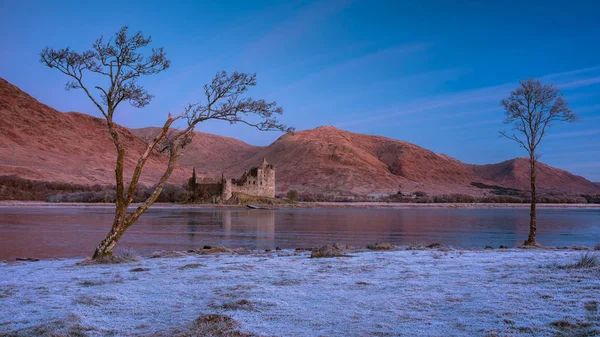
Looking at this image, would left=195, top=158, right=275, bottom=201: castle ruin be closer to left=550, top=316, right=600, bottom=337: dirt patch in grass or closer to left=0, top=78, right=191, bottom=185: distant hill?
left=0, top=78, right=191, bottom=185: distant hill

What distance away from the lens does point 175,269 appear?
7.33m

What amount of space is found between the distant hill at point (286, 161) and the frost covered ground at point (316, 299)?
67.9m

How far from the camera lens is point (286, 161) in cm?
11788

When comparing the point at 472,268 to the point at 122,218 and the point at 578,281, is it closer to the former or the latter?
the point at 578,281

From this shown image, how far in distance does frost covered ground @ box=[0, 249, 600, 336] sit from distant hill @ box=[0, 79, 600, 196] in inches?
2674

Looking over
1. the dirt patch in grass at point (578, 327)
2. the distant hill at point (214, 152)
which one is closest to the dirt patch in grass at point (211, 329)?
the dirt patch in grass at point (578, 327)

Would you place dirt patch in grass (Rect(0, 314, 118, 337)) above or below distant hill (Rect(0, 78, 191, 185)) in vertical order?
below

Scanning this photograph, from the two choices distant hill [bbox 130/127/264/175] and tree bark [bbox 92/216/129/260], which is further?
distant hill [bbox 130/127/264/175]

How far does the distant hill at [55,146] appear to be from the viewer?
73.7 meters

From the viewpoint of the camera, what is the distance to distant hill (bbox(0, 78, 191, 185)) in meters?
73.7

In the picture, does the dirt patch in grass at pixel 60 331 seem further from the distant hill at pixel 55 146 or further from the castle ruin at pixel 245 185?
the distant hill at pixel 55 146

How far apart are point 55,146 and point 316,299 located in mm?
105692

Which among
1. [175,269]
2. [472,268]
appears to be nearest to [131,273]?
[175,269]

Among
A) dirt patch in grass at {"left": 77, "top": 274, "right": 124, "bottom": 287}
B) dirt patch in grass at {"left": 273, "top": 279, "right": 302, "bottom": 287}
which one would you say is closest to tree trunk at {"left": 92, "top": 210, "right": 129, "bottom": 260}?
dirt patch in grass at {"left": 77, "top": 274, "right": 124, "bottom": 287}
